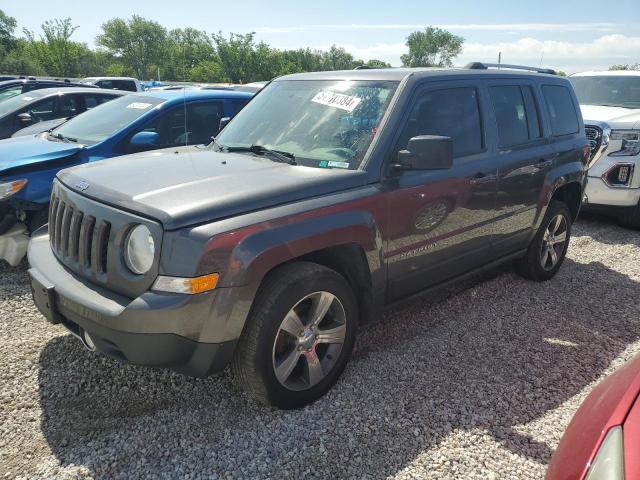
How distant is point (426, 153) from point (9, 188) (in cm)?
369

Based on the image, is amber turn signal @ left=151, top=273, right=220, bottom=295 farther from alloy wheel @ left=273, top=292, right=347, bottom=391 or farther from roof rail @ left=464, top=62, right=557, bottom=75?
roof rail @ left=464, top=62, right=557, bottom=75

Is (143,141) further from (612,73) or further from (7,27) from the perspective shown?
(7,27)

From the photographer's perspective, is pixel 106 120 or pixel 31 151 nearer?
pixel 31 151

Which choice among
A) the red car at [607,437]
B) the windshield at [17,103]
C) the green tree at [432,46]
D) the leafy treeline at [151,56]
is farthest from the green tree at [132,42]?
the red car at [607,437]

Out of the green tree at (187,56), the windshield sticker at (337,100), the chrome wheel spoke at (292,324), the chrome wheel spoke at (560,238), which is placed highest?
the green tree at (187,56)

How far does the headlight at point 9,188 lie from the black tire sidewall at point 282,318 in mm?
3200

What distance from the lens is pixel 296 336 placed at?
2797 millimetres

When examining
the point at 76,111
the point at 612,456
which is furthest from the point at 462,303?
the point at 76,111

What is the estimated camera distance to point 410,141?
2.98 metres

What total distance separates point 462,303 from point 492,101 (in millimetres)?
1680

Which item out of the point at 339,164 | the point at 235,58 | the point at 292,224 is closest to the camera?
the point at 292,224

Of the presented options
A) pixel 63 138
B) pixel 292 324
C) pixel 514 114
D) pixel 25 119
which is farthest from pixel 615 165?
pixel 25 119

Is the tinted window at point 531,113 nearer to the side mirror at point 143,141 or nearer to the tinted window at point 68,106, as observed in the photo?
the side mirror at point 143,141

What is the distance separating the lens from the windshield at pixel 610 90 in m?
7.83
